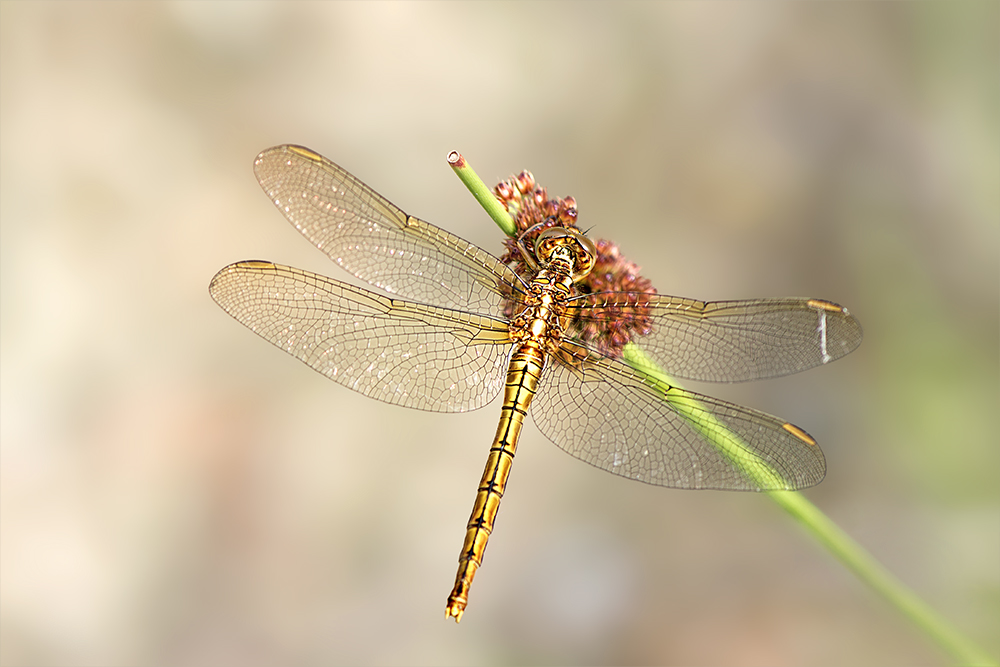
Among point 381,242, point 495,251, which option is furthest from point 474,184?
point 495,251

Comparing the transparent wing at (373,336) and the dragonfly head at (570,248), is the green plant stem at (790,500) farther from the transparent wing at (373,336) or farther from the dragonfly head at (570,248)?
the transparent wing at (373,336)

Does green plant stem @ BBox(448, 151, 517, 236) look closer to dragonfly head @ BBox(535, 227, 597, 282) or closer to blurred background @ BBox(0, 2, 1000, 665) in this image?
dragonfly head @ BBox(535, 227, 597, 282)

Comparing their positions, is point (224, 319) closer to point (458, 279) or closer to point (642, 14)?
point (458, 279)

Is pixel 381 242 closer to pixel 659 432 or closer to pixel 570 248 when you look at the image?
pixel 570 248

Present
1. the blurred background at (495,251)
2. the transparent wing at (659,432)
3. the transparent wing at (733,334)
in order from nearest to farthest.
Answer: the transparent wing at (659,432) < the transparent wing at (733,334) < the blurred background at (495,251)

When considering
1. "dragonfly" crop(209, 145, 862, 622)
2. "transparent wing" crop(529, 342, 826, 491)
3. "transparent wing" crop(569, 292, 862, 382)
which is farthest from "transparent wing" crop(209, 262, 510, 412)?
"transparent wing" crop(569, 292, 862, 382)

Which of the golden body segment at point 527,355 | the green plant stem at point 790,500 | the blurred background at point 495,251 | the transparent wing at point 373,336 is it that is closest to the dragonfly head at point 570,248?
the golden body segment at point 527,355

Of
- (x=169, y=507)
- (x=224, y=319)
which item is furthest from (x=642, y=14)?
(x=169, y=507)
